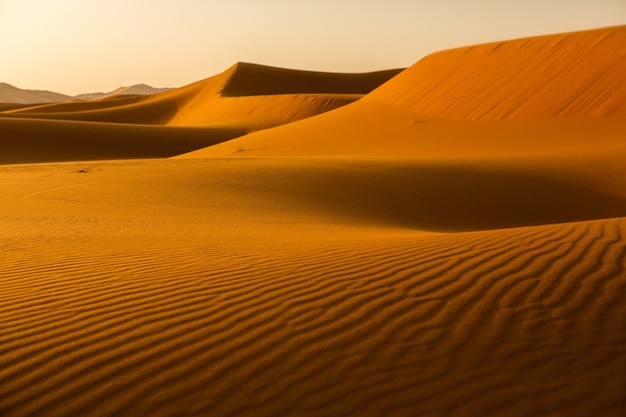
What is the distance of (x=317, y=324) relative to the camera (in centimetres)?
422

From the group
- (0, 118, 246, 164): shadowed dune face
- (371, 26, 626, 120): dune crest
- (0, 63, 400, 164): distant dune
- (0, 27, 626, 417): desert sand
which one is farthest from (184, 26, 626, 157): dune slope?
(0, 63, 400, 164): distant dune

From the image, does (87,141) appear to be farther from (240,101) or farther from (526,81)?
(240,101)

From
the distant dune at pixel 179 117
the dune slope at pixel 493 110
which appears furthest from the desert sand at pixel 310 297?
the distant dune at pixel 179 117

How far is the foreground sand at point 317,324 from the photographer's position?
3354 millimetres

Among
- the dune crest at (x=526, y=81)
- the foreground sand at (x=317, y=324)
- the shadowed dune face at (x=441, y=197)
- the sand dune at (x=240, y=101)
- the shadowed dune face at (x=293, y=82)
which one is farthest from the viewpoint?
the shadowed dune face at (x=293, y=82)

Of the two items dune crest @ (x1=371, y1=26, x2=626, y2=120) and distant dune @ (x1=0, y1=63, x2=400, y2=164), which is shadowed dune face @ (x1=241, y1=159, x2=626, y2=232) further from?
distant dune @ (x1=0, y1=63, x2=400, y2=164)

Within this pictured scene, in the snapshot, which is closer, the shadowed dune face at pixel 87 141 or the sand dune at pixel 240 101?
the shadowed dune face at pixel 87 141

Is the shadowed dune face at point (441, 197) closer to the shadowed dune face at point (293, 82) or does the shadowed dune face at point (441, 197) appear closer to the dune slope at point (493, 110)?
the dune slope at point (493, 110)

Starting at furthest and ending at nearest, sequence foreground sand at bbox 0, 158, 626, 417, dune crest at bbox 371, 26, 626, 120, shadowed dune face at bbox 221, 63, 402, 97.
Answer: shadowed dune face at bbox 221, 63, 402, 97 < dune crest at bbox 371, 26, 626, 120 < foreground sand at bbox 0, 158, 626, 417

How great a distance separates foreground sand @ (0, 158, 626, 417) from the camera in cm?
335

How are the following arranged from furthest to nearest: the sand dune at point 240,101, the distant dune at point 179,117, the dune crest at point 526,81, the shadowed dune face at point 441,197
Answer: the sand dune at point 240,101, the distant dune at point 179,117, the dune crest at point 526,81, the shadowed dune face at point 441,197

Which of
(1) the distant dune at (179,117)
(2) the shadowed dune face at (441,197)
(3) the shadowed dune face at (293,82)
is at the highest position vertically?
(3) the shadowed dune face at (293,82)

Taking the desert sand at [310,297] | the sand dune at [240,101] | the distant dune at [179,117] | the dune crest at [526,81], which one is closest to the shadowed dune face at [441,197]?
the desert sand at [310,297]

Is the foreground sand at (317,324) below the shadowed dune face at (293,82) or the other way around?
below
